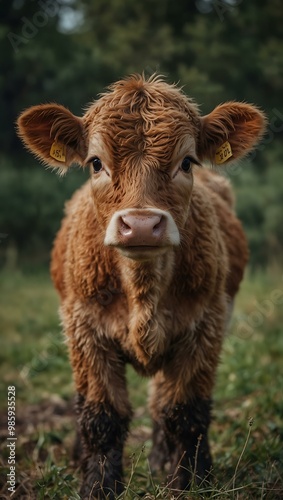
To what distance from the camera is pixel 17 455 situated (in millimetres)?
4977

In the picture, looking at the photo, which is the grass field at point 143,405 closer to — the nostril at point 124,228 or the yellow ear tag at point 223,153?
the nostril at point 124,228

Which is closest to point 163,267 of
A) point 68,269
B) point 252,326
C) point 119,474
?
point 68,269

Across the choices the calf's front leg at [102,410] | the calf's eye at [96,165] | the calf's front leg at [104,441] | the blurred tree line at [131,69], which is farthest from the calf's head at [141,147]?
the blurred tree line at [131,69]

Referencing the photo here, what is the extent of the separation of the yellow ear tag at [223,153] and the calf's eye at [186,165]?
43cm

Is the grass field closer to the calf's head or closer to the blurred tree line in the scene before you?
the calf's head

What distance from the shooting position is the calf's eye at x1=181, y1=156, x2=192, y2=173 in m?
3.81

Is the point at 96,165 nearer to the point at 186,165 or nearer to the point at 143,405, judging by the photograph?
the point at 186,165

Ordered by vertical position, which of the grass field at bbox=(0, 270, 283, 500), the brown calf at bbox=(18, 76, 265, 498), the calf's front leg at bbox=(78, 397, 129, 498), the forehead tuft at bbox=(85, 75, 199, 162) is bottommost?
the grass field at bbox=(0, 270, 283, 500)

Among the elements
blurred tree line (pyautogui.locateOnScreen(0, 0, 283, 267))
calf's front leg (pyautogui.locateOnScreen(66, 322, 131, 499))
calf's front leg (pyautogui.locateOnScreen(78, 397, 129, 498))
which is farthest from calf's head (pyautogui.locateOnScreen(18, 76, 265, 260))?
blurred tree line (pyautogui.locateOnScreen(0, 0, 283, 267))

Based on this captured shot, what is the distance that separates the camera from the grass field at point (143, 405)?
156 inches

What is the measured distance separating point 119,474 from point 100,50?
1158 centimetres

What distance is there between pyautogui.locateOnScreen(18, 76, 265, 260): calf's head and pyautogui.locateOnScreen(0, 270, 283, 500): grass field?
116cm

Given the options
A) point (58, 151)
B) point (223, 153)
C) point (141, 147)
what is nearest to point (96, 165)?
point (141, 147)

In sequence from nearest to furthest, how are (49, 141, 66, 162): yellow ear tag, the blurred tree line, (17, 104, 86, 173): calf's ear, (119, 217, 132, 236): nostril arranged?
(119, 217, 132, 236): nostril
(17, 104, 86, 173): calf's ear
(49, 141, 66, 162): yellow ear tag
the blurred tree line
